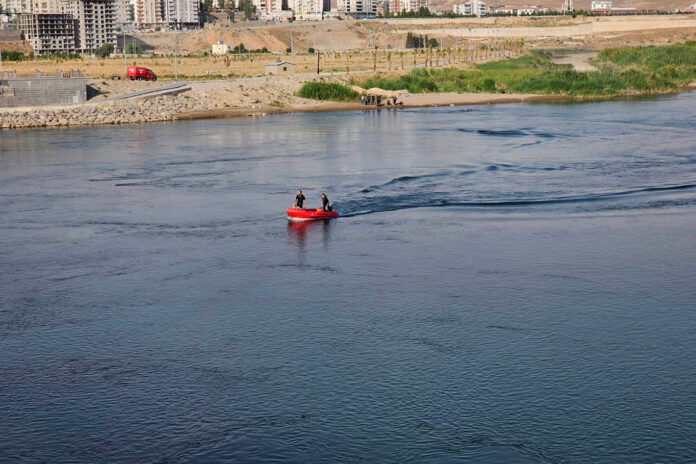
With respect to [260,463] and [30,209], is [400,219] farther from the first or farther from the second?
[260,463]

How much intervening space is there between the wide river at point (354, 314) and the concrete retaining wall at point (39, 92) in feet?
127

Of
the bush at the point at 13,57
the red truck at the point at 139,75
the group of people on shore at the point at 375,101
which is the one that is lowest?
the group of people on shore at the point at 375,101

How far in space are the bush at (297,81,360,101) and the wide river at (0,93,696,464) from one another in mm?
54455

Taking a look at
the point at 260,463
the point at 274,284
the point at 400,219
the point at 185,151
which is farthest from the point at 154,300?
the point at 185,151

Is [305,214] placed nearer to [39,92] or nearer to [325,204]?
[325,204]

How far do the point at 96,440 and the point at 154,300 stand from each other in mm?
11444

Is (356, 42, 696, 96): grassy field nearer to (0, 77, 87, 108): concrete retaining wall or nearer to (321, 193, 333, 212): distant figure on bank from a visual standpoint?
(0, 77, 87, 108): concrete retaining wall

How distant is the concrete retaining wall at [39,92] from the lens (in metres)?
101

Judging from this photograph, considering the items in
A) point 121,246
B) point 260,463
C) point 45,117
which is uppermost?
point 45,117

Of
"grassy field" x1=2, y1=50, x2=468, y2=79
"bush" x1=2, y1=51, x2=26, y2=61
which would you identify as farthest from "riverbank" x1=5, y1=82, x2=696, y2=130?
"bush" x1=2, y1=51, x2=26, y2=61

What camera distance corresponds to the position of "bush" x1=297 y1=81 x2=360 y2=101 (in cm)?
11806

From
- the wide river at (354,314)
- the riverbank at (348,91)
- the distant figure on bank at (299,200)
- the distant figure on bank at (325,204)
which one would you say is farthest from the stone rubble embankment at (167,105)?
the distant figure on bank at (325,204)

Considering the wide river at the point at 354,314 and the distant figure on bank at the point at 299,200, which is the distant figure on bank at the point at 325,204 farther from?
the distant figure on bank at the point at 299,200

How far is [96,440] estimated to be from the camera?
24656 millimetres
